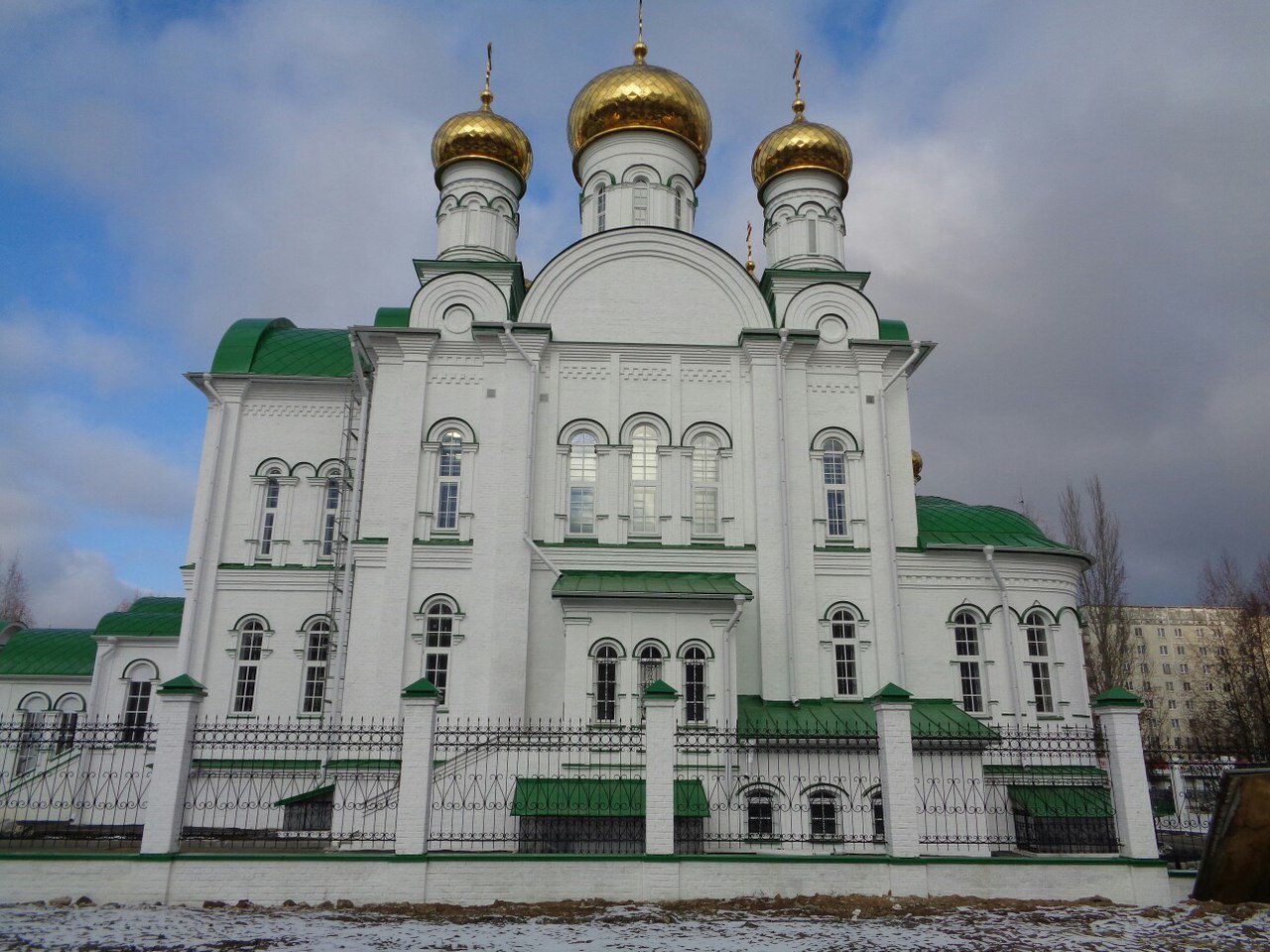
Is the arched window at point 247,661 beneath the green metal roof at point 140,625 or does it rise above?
beneath

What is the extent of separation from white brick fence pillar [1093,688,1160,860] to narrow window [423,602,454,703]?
30.2ft

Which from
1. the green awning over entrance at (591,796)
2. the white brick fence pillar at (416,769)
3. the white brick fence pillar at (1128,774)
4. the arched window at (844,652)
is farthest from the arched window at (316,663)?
the white brick fence pillar at (1128,774)

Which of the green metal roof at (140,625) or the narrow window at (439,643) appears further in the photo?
the green metal roof at (140,625)

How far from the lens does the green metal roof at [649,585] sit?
1330 centimetres

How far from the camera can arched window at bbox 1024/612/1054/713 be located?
1531cm

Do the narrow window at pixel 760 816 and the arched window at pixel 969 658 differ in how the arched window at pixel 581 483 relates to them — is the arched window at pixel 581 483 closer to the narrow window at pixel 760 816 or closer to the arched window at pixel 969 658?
the narrow window at pixel 760 816

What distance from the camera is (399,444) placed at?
595 inches

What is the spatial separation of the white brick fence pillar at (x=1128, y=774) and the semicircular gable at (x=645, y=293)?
870 cm

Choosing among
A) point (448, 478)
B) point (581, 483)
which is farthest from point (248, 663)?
point (581, 483)

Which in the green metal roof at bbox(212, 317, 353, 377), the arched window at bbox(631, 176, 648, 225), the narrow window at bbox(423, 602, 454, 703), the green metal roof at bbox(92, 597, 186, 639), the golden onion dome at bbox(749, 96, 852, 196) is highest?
the golden onion dome at bbox(749, 96, 852, 196)

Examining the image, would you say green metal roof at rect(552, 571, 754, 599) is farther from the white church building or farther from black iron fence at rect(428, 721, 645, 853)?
black iron fence at rect(428, 721, 645, 853)

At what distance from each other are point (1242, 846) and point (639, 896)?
5.57 meters

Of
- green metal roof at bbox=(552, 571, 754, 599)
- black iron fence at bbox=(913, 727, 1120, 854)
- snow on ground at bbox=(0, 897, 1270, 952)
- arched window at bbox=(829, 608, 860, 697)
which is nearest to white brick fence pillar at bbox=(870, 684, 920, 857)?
snow on ground at bbox=(0, 897, 1270, 952)

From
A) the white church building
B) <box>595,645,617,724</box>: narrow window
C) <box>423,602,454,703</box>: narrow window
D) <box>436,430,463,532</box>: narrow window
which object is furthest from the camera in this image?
<box>436,430,463,532</box>: narrow window
